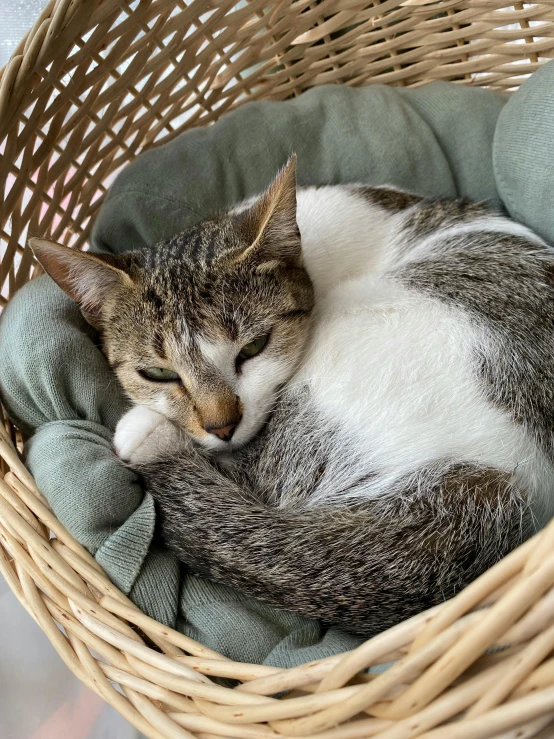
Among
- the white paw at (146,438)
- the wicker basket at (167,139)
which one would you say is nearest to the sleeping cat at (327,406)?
the white paw at (146,438)

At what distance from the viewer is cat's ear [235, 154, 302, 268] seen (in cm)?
116

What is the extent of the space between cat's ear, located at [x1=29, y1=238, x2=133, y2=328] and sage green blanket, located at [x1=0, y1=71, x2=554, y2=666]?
7 centimetres

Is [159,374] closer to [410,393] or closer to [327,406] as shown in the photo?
[327,406]

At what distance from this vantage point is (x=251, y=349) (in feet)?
4.00

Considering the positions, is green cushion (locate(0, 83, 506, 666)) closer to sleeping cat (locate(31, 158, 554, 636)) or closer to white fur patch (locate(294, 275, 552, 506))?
sleeping cat (locate(31, 158, 554, 636))

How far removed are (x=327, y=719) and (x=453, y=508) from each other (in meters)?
0.38

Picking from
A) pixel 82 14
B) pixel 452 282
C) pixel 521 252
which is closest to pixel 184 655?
pixel 452 282

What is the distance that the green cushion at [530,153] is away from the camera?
1519 mm

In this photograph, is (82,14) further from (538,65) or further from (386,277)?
(538,65)

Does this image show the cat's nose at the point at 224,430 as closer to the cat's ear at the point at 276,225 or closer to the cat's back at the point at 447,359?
the cat's back at the point at 447,359

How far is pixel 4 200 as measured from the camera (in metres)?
1.45

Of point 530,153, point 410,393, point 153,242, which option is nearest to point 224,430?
point 410,393

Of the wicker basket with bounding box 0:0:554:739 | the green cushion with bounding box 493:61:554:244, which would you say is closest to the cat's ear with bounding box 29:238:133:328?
the wicker basket with bounding box 0:0:554:739

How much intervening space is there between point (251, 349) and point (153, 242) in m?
0.56
